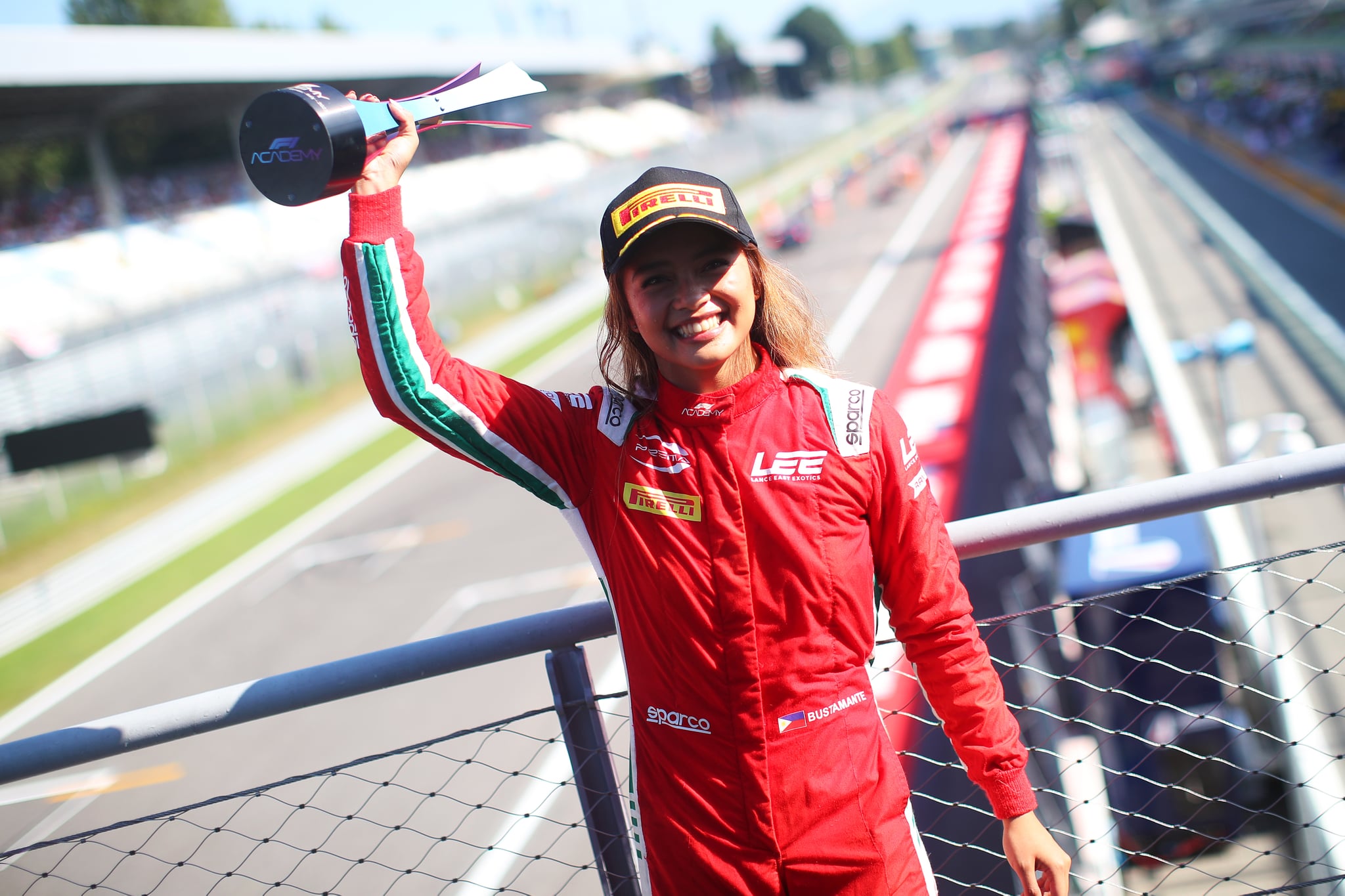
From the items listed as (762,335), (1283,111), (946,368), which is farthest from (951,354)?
(1283,111)

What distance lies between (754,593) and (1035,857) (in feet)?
2.46

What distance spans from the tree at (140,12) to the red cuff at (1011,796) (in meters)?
65.2

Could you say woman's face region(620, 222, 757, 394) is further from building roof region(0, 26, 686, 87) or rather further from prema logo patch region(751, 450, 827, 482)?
building roof region(0, 26, 686, 87)

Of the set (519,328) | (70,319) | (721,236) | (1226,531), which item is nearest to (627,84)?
(519,328)

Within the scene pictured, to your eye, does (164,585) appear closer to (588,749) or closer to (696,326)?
(588,749)

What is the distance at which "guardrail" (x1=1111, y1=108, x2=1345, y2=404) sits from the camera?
14.9 metres

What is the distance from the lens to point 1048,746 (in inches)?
245

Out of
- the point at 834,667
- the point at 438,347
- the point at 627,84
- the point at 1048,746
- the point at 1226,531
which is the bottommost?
the point at 1048,746

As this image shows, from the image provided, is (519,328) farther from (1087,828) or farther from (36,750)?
(36,750)

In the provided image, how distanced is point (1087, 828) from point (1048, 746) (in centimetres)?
56

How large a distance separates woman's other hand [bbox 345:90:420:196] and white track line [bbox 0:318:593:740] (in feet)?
36.9

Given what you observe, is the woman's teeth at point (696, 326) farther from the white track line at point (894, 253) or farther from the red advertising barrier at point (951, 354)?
the white track line at point (894, 253)

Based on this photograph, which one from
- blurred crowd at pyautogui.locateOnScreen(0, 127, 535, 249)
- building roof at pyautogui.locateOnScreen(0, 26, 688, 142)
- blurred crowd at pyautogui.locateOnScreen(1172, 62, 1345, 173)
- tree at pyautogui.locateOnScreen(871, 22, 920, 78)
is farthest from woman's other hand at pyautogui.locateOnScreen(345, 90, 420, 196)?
tree at pyautogui.locateOnScreen(871, 22, 920, 78)

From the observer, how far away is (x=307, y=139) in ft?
6.01
